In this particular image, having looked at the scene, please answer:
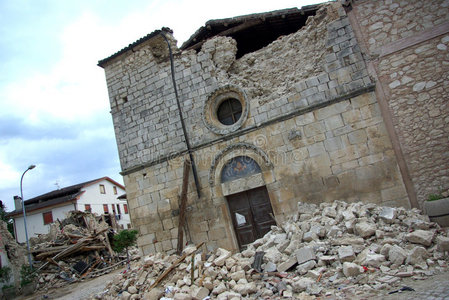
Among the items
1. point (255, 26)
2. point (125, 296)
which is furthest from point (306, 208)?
point (255, 26)

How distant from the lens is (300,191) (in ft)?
23.7

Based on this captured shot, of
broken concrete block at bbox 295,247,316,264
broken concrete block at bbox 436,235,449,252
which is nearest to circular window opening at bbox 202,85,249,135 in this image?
broken concrete block at bbox 295,247,316,264

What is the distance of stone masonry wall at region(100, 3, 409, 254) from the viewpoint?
677 cm

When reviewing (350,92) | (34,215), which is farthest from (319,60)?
(34,215)

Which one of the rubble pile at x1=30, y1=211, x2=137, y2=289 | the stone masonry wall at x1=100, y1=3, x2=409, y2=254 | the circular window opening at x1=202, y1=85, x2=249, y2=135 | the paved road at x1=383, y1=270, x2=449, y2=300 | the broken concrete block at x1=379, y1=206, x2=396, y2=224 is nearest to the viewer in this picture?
the paved road at x1=383, y1=270, x2=449, y2=300

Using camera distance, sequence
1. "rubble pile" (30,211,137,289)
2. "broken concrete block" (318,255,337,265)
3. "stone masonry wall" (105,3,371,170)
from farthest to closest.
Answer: "rubble pile" (30,211,137,289), "stone masonry wall" (105,3,371,170), "broken concrete block" (318,255,337,265)

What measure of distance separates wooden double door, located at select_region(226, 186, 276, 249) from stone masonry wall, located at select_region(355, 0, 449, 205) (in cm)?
346

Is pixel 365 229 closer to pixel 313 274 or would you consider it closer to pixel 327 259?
pixel 327 259

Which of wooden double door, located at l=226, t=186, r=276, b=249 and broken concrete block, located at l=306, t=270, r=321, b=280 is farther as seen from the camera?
wooden double door, located at l=226, t=186, r=276, b=249

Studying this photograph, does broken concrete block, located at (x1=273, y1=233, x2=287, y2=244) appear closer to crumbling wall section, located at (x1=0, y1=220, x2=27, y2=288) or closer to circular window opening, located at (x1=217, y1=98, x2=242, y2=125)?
circular window opening, located at (x1=217, y1=98, x2=242, y2=125)

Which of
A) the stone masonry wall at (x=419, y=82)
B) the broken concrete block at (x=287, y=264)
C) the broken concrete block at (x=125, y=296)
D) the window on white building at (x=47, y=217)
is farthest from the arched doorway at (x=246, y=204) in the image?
the window on white building at (x=47, y=217)

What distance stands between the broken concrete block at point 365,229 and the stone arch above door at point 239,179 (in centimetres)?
254

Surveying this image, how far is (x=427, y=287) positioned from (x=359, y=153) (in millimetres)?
3488

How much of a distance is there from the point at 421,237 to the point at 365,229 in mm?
855
